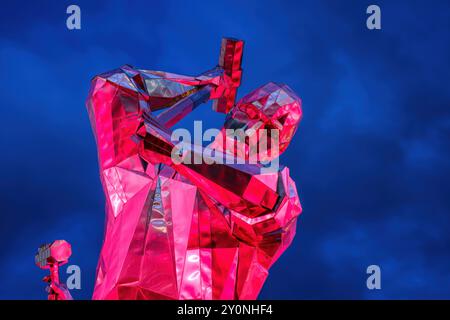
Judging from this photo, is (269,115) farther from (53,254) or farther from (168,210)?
(53,254)

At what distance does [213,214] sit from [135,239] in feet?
2.15

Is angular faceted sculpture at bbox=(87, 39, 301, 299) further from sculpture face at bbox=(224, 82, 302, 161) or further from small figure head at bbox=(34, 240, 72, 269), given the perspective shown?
sculpture face at bbox=(224, 82, 302, 161)

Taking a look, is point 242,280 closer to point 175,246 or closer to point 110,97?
point 175,246

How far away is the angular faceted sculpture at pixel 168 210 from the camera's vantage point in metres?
3.71

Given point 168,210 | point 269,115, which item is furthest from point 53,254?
point 269,115

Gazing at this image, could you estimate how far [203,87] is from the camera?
514cm

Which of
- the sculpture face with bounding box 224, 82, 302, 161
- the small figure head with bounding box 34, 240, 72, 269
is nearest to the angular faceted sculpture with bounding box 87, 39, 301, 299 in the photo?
the small figure head with bounding box 34, 240, 72, 269

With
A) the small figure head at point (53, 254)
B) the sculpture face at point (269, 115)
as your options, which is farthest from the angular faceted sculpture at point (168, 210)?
the sculpture face at point (269, 115)

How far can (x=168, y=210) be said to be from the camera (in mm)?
4230

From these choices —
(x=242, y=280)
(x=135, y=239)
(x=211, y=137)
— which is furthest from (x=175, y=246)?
(x=211, y=137)

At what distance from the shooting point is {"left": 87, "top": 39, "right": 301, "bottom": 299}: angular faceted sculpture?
12.2 ft

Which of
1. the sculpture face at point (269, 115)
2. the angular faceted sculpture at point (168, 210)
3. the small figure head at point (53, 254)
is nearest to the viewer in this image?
the angular faceted sculpture at point (168, 210)

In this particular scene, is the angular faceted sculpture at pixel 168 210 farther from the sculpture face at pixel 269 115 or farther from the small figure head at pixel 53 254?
the sculpture face at pixel 269 115
